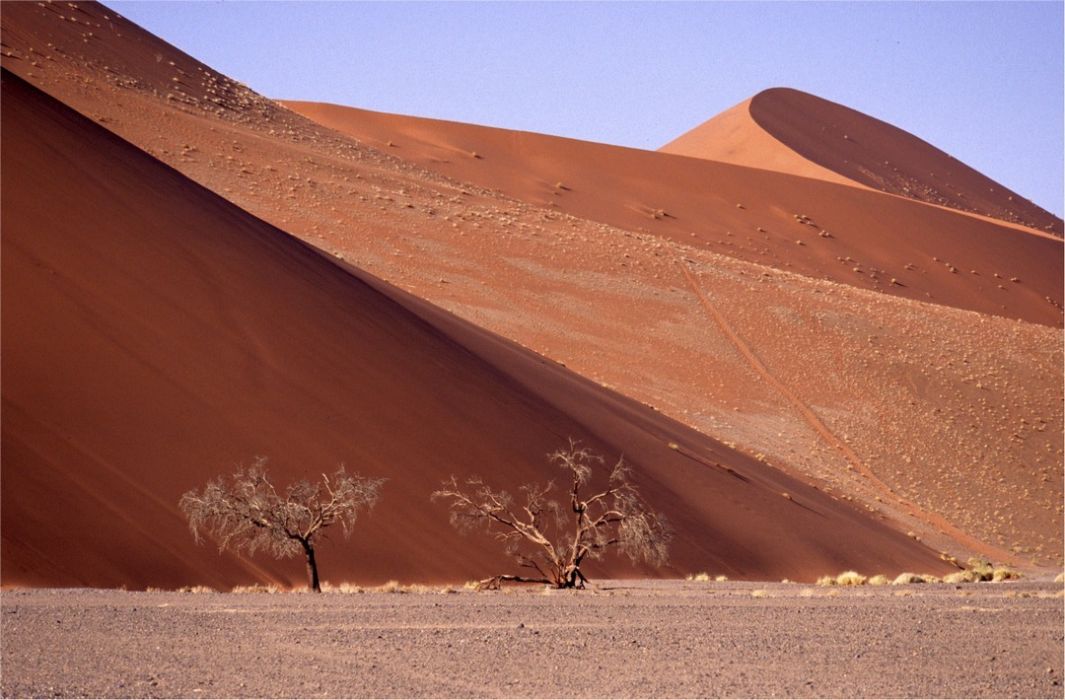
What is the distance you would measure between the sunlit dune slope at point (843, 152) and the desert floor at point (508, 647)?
67450 mm

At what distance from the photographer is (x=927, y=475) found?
35375 millimetres

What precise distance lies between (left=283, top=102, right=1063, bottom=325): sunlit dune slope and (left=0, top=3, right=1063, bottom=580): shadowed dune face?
7.6 inches

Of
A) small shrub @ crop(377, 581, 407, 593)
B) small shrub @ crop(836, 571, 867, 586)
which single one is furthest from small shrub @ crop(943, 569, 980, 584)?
small shrub @ crop(377, 581, 407, 593)

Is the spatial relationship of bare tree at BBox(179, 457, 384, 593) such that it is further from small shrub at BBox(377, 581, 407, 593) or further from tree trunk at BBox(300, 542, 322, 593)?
small shrub at BBox(377, 581, 407, 593)

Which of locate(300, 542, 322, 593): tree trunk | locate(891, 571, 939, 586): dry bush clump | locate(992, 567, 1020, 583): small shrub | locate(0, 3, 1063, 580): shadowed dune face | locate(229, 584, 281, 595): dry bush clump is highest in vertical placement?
locate(0, 3, 1063, 580): shadowed dune face

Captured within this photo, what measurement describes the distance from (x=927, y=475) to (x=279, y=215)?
21.9 m

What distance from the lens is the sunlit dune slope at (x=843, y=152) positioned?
83688 mm

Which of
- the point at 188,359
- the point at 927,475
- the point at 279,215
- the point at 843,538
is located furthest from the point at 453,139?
the point at 188,359

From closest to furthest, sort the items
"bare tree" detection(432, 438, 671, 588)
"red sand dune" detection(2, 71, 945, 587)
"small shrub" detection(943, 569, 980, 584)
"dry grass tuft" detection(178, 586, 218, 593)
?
"dry grass tuft" detection(178, 586, 218, 593) → "red sand dune" detection(2, 71, 945, 587) → "bare tree" detection(432, 438, 671, 588) → "small shrub" detection(943, 569, 980, 584)

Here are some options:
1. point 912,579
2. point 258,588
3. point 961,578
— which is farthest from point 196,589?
point 961,578

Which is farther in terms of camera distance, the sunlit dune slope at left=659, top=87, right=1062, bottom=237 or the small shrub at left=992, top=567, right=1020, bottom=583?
the sunlit dune slope at left=659, top=87, right=1062, bottom=237

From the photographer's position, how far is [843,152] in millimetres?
88562

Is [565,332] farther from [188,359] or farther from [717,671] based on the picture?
[717,671]

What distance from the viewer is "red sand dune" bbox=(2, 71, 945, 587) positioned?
16312mm
